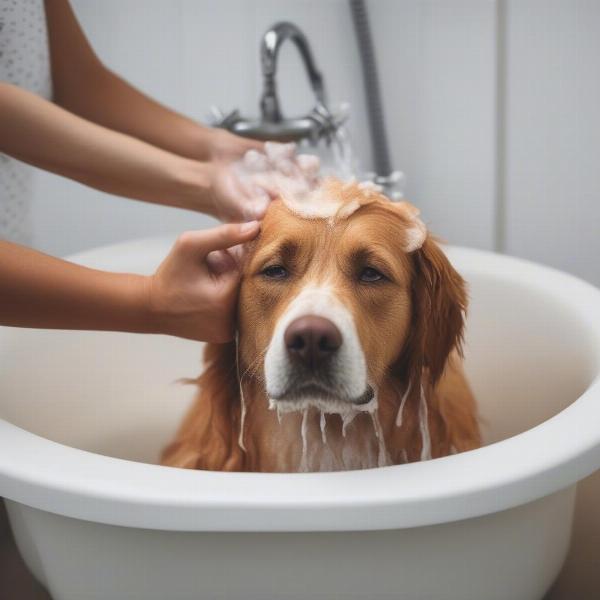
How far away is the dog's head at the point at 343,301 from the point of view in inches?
33.9

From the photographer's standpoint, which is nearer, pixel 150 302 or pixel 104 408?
pixel 150 302

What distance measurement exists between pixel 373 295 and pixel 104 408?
697mm

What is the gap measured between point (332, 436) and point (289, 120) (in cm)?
61

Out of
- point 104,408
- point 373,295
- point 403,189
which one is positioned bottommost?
point 104,408

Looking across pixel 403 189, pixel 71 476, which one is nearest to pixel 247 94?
pixel 403 189

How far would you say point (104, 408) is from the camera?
4.82 feet

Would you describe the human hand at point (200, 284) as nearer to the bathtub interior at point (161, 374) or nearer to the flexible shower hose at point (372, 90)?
the bathtub interior at point (161, 374)

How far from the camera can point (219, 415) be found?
1.16 meters

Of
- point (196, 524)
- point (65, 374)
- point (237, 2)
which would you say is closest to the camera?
point (196, 524)

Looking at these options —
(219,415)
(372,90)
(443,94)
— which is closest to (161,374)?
(219,415)

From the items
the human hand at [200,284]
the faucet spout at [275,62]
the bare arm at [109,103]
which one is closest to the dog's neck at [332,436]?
the human hand at [200,284]

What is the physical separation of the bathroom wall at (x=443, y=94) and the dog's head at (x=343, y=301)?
2.19 ft

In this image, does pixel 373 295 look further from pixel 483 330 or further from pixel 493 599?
pixel 483 330

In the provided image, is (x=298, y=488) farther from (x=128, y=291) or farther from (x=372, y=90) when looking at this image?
(x=372, y=90)
